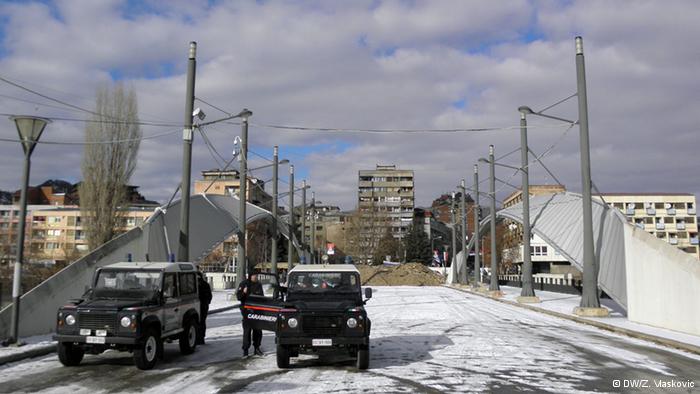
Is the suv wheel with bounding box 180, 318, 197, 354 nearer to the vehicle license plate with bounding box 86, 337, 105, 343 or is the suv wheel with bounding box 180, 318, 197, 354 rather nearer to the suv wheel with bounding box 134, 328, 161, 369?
the suv wheel with bounding box 134, 328, 161, 369

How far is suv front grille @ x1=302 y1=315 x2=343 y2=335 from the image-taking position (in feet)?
33.4

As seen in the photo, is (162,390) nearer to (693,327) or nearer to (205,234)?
(693,327)

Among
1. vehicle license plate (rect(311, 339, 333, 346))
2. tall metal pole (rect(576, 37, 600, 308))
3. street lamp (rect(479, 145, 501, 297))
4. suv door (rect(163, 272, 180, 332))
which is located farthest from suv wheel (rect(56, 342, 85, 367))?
street lamp (rect(479, 145, 501, 297))

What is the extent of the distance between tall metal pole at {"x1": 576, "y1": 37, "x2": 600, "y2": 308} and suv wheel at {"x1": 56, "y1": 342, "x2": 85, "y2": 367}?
18.0m

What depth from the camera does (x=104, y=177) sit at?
4075 cm

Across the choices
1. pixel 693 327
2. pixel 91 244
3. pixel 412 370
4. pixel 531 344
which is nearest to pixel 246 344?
pixel 412 370

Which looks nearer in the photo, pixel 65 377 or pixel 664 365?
pixel 65 377

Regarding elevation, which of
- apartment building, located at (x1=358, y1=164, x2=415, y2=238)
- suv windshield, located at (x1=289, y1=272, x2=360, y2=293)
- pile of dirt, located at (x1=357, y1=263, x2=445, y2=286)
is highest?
apartment building, located at (x1=358, y1=164, x2=415, y2=238)

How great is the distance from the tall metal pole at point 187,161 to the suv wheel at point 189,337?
20.2 feet

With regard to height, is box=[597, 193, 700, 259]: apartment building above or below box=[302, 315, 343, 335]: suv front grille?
above

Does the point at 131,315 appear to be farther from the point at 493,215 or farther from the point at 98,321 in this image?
the point at 493,215

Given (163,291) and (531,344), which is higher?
(163,291)

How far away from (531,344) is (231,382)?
7985 millimetres

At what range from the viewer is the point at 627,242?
19875 millimetres
